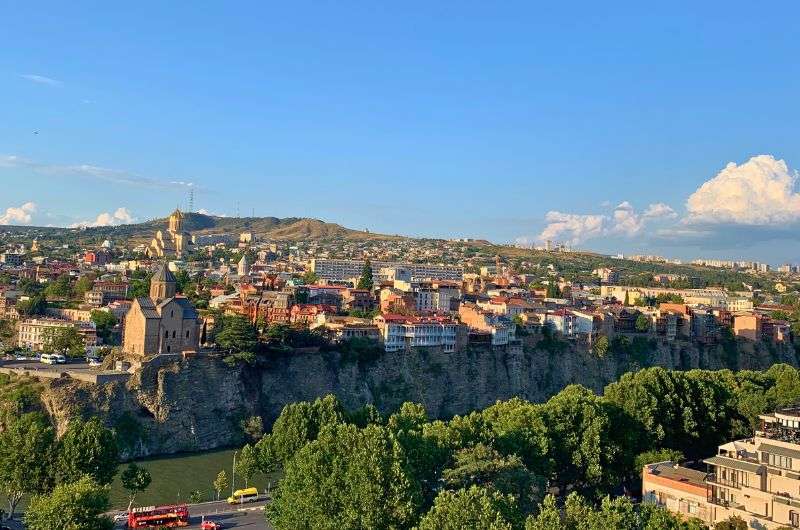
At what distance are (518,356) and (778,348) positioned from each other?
29.7 m

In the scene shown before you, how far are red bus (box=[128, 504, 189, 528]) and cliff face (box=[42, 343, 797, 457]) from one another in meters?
10.7

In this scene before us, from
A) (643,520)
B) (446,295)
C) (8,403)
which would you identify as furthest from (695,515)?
(446,295)

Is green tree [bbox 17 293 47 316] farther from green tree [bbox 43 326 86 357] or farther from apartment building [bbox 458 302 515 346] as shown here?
apartment building [bbox 458 302 515 346]

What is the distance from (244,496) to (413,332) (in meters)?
22.5

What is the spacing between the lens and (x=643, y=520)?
19.0 m

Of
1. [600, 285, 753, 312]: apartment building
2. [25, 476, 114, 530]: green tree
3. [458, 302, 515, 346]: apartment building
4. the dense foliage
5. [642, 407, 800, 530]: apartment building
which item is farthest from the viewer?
[600, 285, 753, 312]: apartment building

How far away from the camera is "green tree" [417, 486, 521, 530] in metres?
18.3

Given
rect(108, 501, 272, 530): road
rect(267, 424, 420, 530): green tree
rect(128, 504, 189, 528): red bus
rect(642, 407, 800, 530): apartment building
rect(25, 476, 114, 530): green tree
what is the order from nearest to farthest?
rect(25, 476, 114, 530): green tree < rect(267, 424, 420, 530): green tree < rect(642, 407, 800, 530): apartment building < rect(128, 504, 189, 528): red bus < rect(108, 501, 272, 530): road

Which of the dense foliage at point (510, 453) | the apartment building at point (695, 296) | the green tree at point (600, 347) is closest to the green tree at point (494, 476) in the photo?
the dense foliage at point (510, 453)

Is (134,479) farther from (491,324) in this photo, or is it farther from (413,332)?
(491,324)

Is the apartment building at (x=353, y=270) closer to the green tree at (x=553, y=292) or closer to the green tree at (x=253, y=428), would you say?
the green tree at (x=553, y=292)

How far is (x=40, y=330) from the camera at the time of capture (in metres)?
53.7

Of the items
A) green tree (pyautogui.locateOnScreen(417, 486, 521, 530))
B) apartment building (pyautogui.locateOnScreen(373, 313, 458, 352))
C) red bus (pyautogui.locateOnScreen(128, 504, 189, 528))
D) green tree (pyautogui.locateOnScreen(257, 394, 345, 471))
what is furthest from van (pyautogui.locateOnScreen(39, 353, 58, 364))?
green tree (pyautogui.locateOnScreen(417, 486, 521, 530))

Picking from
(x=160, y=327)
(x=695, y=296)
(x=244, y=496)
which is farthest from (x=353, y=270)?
(x=244, y=496)
